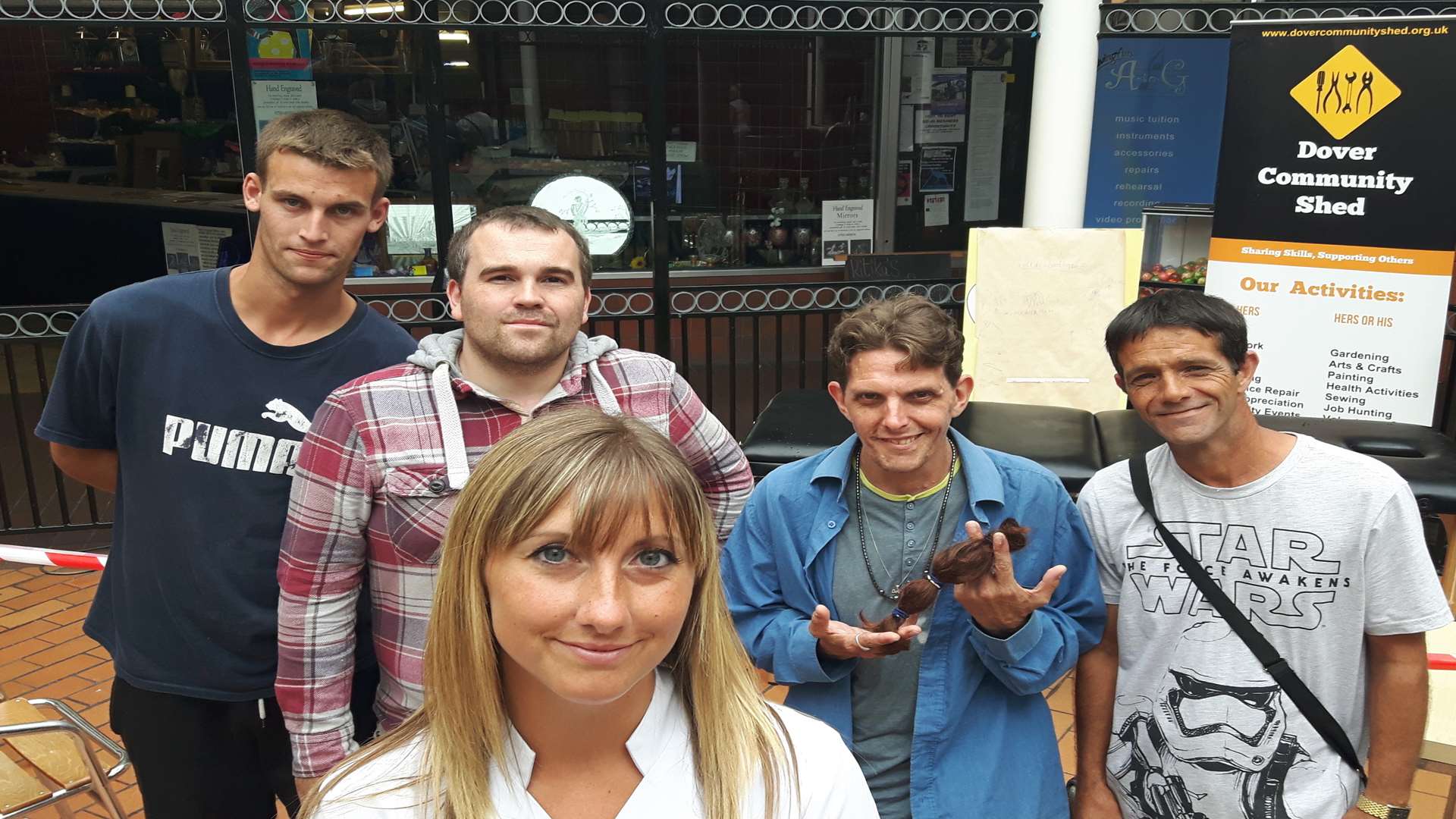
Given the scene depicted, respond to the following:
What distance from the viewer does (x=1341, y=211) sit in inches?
172

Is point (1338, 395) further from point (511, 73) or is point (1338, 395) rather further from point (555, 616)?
point (511, 73)

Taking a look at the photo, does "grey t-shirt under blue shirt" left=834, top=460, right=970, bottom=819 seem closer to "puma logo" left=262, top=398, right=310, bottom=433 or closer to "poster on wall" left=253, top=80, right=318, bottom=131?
"puma logo" left=262, top=398, right=310, bottom=433

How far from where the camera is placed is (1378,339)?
440cm

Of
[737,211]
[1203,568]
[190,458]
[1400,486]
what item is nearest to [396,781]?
[190,458]

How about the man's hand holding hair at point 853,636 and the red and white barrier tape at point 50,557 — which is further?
the red and white barrier tape at point 50,557

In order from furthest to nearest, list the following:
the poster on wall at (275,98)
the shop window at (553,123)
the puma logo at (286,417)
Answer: the shop window at (553,123), the poster on wall at (275,98), the puma logo at (286,417)

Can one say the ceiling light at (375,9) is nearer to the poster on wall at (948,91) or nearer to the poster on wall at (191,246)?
the poster on wall at (191,246)

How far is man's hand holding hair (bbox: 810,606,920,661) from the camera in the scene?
177 cm

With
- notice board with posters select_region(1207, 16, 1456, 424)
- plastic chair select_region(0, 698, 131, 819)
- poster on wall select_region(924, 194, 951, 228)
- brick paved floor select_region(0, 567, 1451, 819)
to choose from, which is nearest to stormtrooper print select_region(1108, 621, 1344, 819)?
brick paved floor select_region(0, 567, 1451, 819)

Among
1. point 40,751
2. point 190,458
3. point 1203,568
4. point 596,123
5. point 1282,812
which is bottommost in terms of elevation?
point 40,751

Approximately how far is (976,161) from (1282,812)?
24.4 ft

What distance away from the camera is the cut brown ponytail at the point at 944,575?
5.98 feet

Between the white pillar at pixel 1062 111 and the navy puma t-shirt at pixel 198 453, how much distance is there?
13.7 feet

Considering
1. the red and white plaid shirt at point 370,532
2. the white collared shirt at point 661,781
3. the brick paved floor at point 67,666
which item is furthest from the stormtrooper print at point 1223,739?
the brick paved floor at point 67,666
